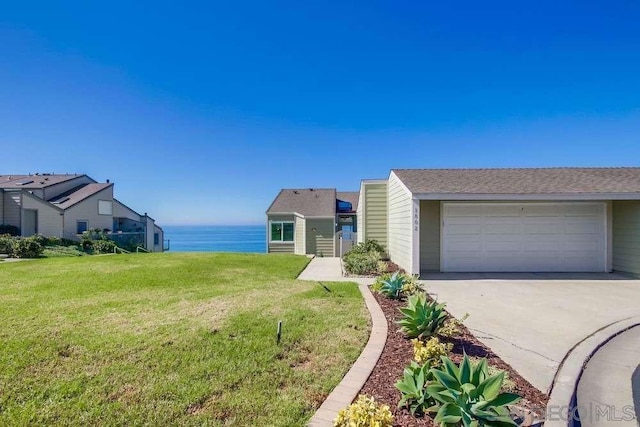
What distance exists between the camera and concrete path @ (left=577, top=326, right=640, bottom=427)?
271 centimetres

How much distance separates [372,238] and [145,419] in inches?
483

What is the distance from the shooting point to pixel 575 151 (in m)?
15.9

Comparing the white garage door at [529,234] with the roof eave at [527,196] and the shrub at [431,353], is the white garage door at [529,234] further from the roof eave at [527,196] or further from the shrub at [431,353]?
the shrub at [431,353]

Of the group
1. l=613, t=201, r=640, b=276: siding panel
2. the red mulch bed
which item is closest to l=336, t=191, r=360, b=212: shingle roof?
l=613, t=201, r=640, b=276: siding panel

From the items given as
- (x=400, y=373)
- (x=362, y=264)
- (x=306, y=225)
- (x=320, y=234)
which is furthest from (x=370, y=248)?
(x=400, y=373)

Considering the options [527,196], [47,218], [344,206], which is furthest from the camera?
[344,206]

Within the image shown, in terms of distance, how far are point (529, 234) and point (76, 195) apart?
3002cm

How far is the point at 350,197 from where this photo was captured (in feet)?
83.3

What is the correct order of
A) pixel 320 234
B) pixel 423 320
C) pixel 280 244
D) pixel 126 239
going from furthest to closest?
pixel 126 239 → pixel 280 244 → pixel 320 234 → pixel 423 320

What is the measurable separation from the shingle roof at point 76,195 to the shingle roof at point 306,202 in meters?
15.0

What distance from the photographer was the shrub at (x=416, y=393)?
255 cm

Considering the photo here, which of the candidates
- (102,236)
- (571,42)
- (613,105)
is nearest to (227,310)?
(571,42)

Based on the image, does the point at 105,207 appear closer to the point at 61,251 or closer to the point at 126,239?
the point at 126,239

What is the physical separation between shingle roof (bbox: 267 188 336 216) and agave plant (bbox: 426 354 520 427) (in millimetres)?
17687
